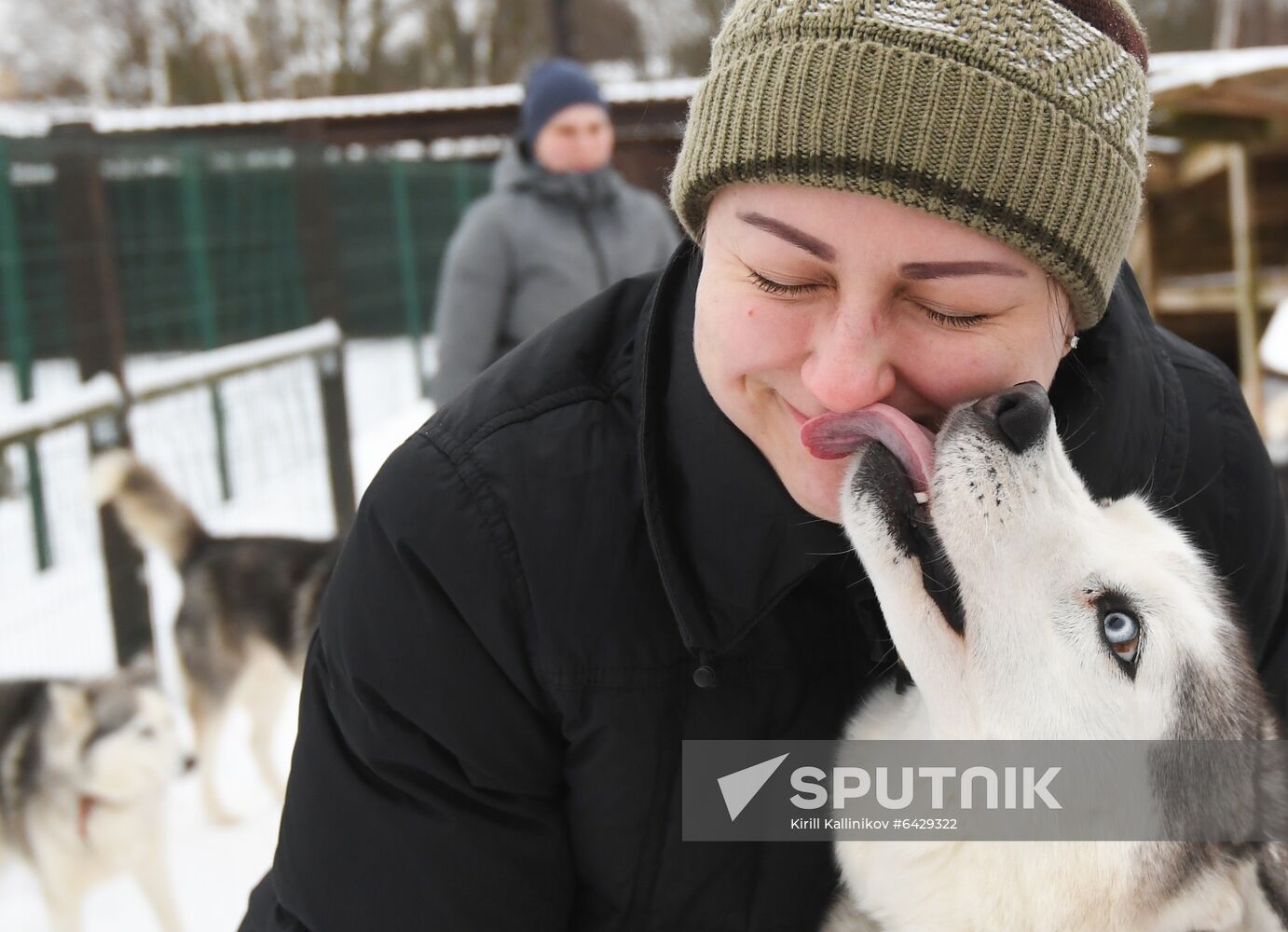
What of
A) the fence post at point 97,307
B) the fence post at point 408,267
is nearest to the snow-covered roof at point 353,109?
the fence post at point 408,267

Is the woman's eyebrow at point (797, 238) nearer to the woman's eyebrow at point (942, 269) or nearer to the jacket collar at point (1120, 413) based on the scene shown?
the woman's eyebrow at point (942, 269)

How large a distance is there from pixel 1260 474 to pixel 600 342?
91cm

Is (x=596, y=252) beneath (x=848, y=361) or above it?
beneath

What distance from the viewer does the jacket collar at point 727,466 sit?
1.34 m

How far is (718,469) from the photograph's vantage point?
1.36 m

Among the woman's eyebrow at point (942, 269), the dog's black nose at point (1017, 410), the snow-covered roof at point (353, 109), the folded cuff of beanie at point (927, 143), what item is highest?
the snow-covered roof at point (353, 109)

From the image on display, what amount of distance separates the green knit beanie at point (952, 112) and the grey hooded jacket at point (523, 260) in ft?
9.98

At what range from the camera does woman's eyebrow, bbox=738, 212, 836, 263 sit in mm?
1148

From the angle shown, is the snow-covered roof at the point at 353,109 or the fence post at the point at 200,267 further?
the snow-covered roof at the point at 353,109

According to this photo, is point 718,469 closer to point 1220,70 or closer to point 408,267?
point 1220,70

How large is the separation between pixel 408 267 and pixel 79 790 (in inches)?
278

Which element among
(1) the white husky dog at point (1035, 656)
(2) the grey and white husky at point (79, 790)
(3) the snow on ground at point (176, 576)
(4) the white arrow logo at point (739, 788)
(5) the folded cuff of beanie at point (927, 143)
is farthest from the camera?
(3) the snow on ground at point (176, 576)

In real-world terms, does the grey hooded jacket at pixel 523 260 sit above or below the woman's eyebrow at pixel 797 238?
below

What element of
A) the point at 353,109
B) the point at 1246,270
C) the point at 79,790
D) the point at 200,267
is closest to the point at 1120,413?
the point at 79,790
